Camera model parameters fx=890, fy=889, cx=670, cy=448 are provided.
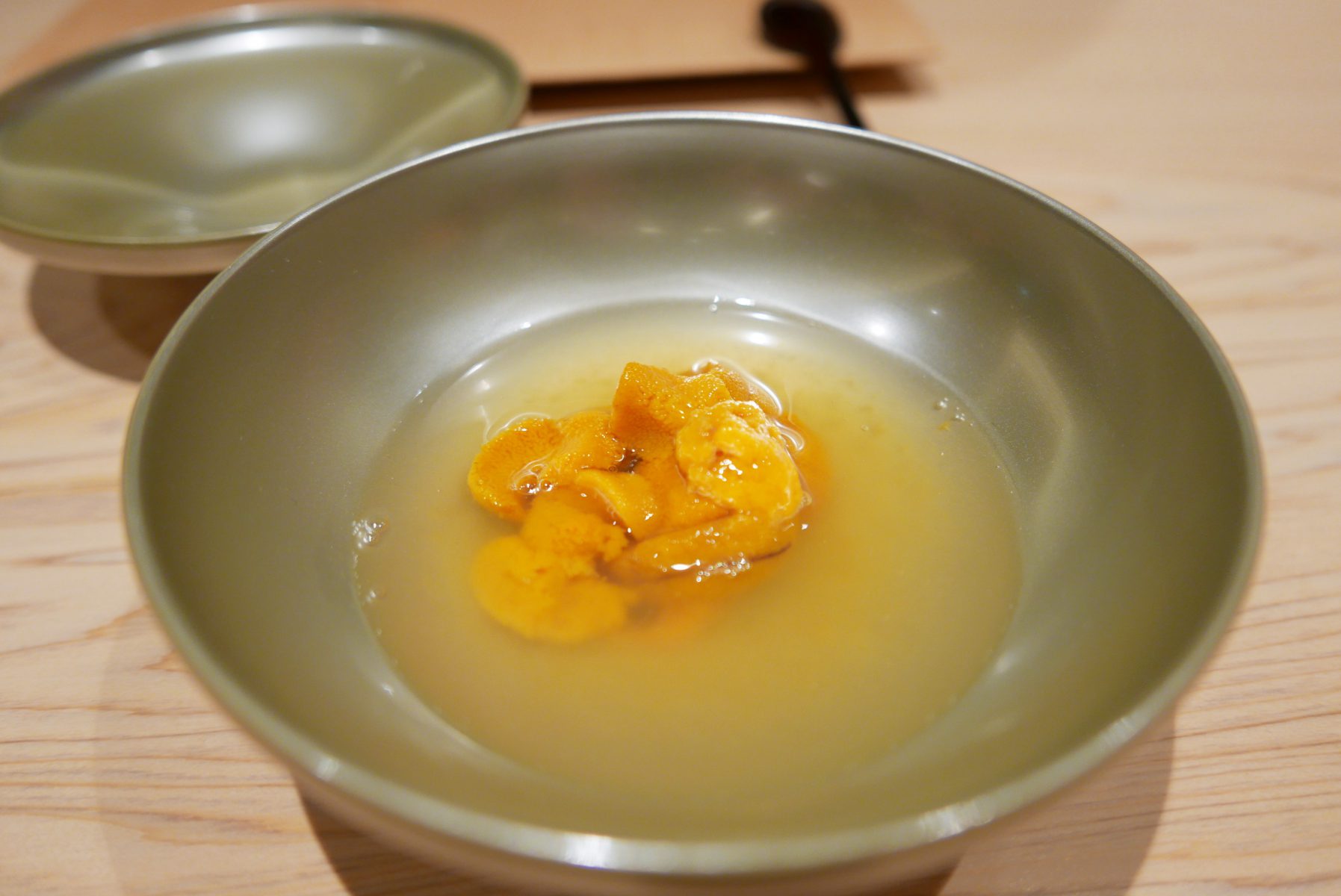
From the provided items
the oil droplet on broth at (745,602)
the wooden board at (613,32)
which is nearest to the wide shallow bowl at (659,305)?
the oil droplet on broth at (745,602)

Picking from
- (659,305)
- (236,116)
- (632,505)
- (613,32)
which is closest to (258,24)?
(236,116)

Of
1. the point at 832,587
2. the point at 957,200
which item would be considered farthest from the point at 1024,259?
the point at 832,587

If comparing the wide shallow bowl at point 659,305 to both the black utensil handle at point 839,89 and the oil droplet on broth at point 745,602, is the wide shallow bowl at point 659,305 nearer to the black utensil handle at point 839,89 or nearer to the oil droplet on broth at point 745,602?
the oil droplet on broth at point 745,602

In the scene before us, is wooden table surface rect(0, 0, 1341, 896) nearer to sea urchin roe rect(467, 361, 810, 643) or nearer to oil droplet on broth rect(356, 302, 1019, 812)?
oil droplet on broth rect(356, 302, 1019, 812)

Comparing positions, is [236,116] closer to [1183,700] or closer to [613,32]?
[613,32]

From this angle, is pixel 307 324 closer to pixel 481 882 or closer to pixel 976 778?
pixel 481 882

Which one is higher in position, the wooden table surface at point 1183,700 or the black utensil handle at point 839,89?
the black utensil handle at point 839,89
